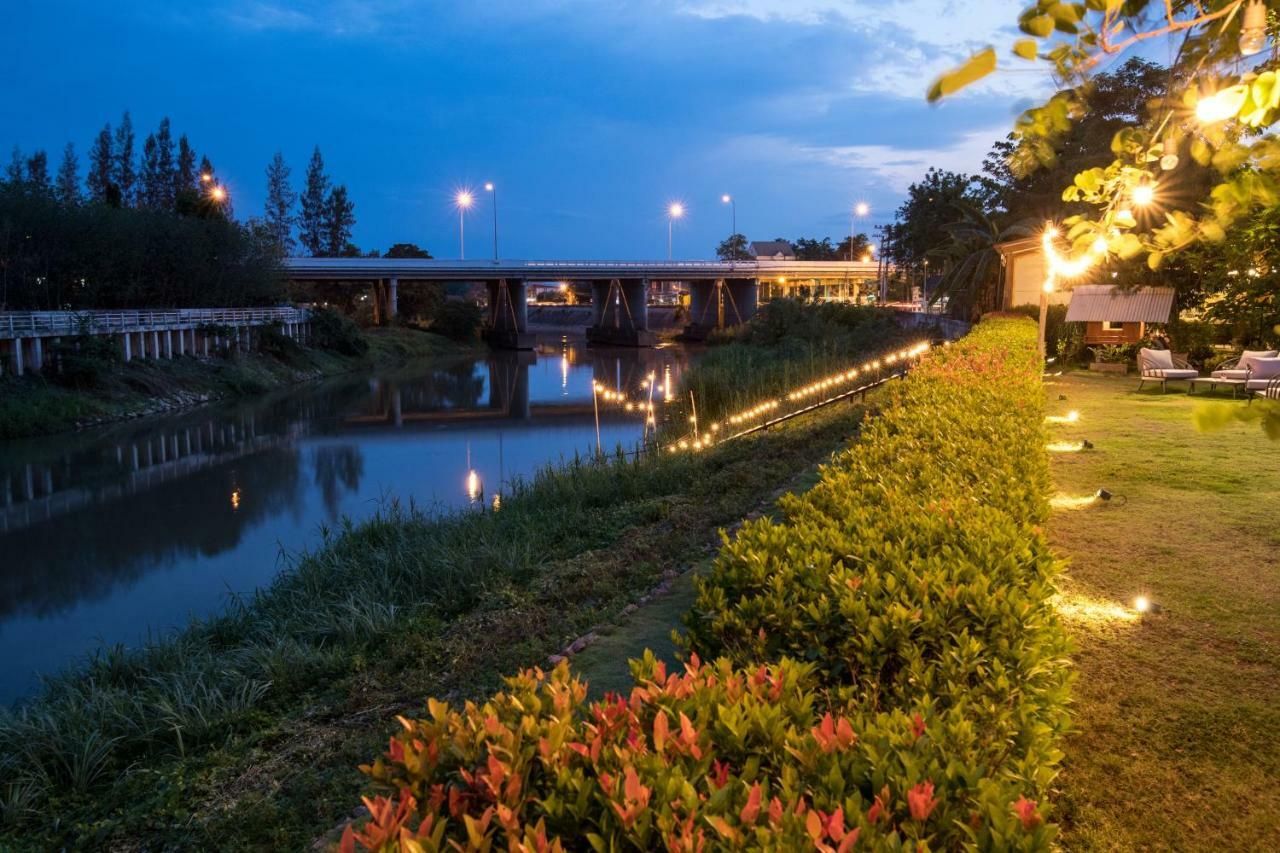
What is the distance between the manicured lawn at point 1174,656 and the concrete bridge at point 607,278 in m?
61.0

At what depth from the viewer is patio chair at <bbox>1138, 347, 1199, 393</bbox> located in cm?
1814

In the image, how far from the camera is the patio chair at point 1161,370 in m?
18.1

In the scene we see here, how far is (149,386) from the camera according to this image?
3203cm

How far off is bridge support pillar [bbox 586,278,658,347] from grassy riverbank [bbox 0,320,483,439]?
2381 cm

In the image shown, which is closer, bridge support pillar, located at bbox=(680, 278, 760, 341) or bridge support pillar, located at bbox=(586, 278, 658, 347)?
bridge support pillar, located at bbox=(586, 278, 658, 347)

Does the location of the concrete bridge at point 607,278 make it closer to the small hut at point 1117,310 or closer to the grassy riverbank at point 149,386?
the grassy riverbank at point 149,386

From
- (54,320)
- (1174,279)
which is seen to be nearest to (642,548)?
(1174,279)

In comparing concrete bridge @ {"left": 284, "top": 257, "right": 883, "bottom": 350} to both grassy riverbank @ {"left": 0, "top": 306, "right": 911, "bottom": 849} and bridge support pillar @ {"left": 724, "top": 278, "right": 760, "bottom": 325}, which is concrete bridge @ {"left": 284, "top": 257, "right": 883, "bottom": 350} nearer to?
bridge support pillar @ {"left": 724, "top": 278, "right": 760, "bottom": 325}

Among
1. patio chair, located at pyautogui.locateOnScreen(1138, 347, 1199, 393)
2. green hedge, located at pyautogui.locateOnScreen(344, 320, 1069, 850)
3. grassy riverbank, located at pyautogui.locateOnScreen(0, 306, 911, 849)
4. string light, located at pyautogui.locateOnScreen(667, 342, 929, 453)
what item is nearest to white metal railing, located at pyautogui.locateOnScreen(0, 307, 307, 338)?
string light, located at pyautogui.locateOnScreen(667, 342, 929, 453)

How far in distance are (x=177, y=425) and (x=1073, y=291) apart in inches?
1077

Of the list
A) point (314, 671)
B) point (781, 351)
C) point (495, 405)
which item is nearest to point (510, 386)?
point (495, 405)

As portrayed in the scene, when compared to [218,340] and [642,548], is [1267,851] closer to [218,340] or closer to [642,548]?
[642,548]

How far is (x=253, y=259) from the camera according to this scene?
50.7 m

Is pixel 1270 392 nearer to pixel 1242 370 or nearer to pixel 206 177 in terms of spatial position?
pixel 1242 370
